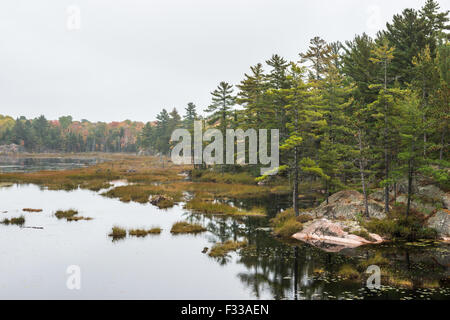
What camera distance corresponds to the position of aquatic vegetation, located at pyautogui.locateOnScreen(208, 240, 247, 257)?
68.4 ft

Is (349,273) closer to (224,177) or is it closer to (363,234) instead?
(363,234)

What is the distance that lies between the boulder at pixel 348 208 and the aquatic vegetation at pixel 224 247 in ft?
31.5

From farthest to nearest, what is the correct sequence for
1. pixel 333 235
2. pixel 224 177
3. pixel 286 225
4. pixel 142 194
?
pixel 224 177, pixel 142 194, pixel 286 225, pixel 333 235

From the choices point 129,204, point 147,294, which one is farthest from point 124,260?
point 129,204

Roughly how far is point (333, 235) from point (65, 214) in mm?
23873

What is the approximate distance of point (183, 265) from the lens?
18781 mm

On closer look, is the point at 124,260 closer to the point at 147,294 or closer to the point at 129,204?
the point at 147,294

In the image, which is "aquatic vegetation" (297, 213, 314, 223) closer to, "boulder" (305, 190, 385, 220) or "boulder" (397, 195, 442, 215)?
"boulder" (305, 190, 385, 220)

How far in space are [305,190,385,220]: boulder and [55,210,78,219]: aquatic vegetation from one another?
22312 millimetres
